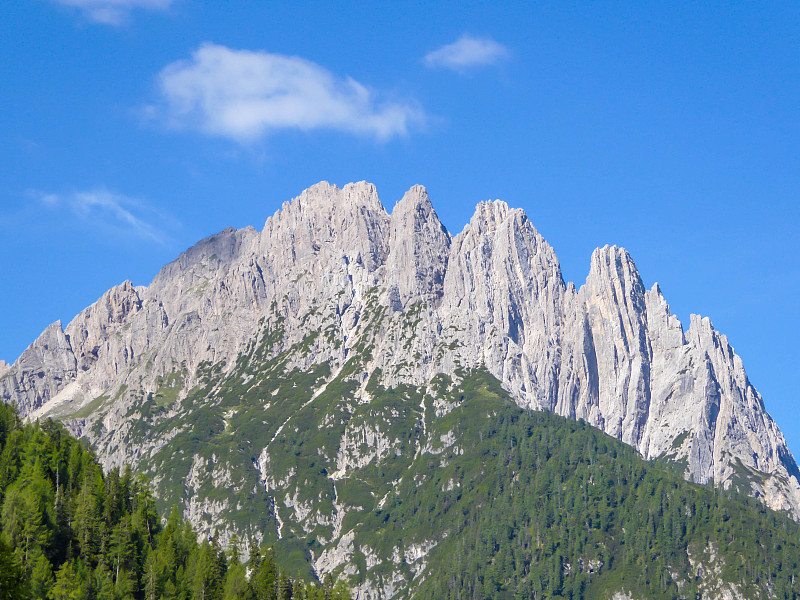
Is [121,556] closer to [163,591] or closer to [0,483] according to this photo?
[163,591]

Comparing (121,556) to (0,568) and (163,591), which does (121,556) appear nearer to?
(163,591)

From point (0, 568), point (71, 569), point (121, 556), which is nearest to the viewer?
point (0, 568)

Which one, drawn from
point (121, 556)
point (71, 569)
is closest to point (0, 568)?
point (71, 569)

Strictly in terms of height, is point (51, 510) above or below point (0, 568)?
above

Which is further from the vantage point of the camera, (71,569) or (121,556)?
(121,556)

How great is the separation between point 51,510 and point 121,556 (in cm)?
1452

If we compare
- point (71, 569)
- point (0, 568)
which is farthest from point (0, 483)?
point (0, 568)

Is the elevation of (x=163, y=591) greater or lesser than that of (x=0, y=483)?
lesser

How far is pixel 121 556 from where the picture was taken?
196 meters

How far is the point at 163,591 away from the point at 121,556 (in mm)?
10026

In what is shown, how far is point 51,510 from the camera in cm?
19362

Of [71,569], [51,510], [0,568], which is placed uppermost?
[51,510]

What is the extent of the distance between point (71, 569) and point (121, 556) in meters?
14.4

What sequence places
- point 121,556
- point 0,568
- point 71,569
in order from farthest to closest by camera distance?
point 121,556 < point 71,569 < point 0,568
